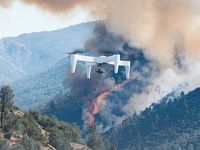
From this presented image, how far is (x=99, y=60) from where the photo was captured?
19638cm

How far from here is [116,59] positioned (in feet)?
630

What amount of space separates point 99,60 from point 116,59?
19.8 ft
